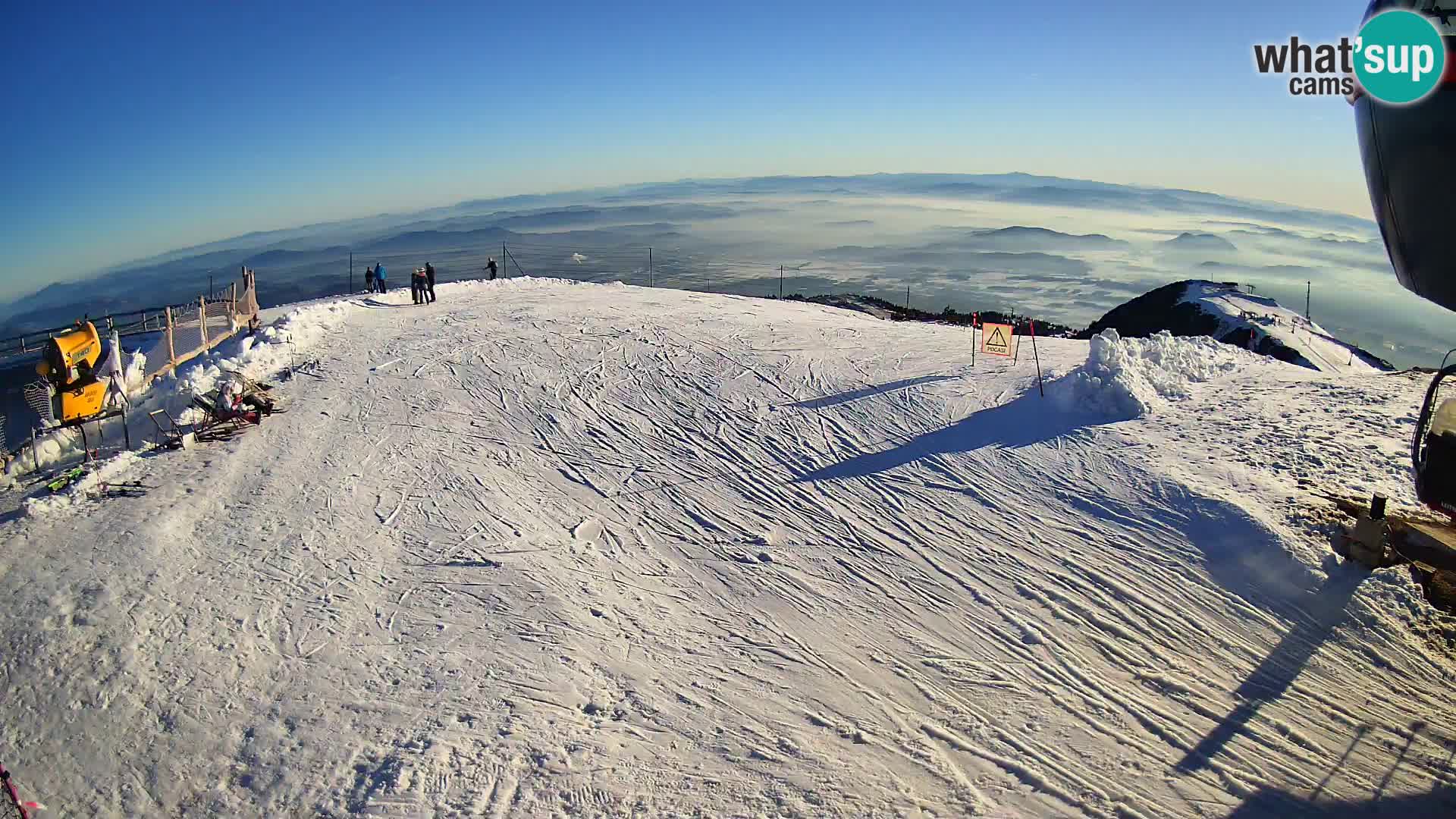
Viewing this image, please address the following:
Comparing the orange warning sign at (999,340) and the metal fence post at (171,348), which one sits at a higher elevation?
the metal fence post at (171,348)

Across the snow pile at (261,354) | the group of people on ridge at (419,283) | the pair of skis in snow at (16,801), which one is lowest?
the pair of skis in snow at (16,801)

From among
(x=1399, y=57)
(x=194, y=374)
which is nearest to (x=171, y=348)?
(x=194, y=374)

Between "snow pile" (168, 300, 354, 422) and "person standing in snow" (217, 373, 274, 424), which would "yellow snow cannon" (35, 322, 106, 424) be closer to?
"snow pile" (168, 300, 354, 422)

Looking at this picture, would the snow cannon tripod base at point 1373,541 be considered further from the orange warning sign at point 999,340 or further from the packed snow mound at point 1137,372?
the orange warning sign at point 999,340

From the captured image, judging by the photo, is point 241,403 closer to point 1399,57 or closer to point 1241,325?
point 1399,57

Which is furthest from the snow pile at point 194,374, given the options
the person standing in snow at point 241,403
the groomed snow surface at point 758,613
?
the person standing in snow at point 241,403

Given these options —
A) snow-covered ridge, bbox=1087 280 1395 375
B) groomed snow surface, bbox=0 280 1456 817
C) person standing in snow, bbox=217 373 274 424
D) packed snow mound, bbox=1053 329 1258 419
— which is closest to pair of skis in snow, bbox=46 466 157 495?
groomed snow surface, bbox=0 280 1456 817
